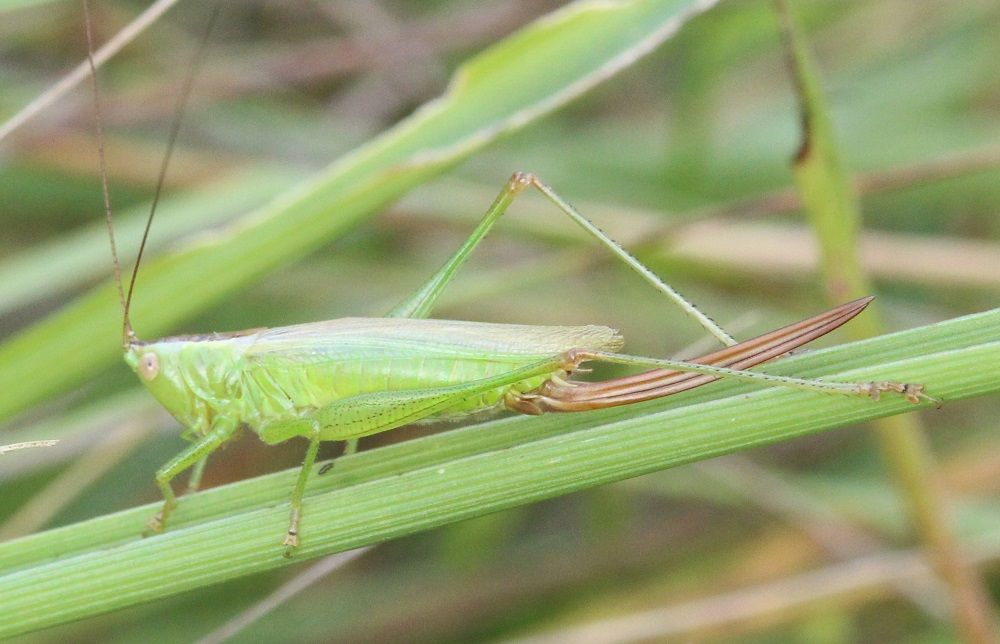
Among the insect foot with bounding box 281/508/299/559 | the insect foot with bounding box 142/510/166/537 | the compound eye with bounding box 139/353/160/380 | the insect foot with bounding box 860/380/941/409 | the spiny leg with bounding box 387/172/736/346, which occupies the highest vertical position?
the spiny leg with bounding box 387/172/736/346

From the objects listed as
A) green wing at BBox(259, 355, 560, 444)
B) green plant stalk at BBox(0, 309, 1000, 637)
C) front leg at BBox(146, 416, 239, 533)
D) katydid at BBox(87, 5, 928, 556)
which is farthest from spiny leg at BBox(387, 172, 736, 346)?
green plant stalk at BBox(0, 309, 1000, 637)

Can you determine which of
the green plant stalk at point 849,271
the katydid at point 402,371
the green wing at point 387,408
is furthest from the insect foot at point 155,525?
the green plant stalk at point 849,271

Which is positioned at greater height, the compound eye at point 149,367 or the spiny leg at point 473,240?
the spiny leg at point 473,240

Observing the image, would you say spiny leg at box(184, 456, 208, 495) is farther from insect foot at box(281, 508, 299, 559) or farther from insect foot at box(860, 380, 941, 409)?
insect foot at box(860, 380, 941, 409)

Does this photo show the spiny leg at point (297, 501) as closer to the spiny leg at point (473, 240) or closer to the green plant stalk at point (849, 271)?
the spiny leg at point (473, 240)

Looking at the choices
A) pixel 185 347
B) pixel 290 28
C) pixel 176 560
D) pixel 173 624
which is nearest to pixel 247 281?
pixel 185 347
